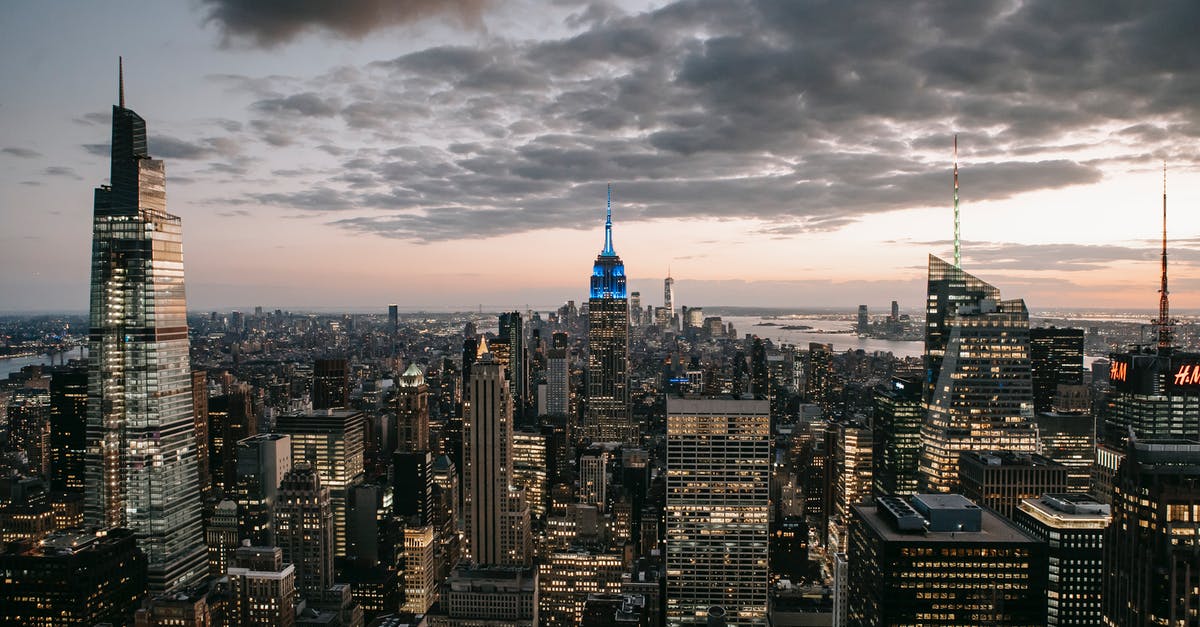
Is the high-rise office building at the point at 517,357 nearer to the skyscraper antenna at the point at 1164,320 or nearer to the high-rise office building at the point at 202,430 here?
the high-rise office building at the point at 202,430

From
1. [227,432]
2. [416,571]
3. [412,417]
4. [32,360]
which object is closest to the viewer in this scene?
[32,360]

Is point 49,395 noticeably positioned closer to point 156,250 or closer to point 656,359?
point 156,250

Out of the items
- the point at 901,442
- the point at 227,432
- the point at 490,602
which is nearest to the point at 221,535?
the point at 227,432

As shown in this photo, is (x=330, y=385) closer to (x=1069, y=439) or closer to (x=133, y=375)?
(x=133, y=375)

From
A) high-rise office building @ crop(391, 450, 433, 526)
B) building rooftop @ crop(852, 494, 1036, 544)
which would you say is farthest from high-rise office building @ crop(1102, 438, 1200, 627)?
high-rise office building @ crop(391, 450, 433, 526)

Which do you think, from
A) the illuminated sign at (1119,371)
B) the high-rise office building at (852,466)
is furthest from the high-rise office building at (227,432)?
the illuminated sign at (1119,371)
